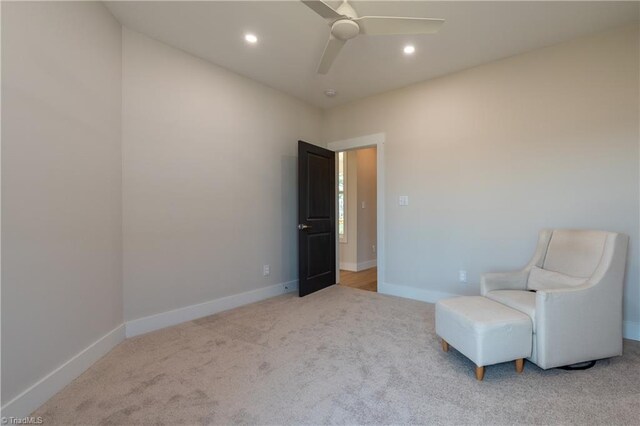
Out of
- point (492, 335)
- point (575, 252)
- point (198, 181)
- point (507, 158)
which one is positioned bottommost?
point (492, 335)

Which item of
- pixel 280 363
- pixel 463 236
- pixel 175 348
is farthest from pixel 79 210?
pixel 463 236

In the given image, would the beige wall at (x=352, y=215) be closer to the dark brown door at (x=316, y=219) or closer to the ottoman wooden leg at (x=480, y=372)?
the dark brown door at (x=316, y=219)

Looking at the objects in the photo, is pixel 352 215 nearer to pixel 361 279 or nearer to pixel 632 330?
pixel 361 279

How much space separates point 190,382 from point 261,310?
1376mm

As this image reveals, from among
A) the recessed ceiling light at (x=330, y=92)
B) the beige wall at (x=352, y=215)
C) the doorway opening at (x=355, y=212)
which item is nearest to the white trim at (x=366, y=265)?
the doorway opening at (x=355, y=212)

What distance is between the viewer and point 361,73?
3320 millimetres

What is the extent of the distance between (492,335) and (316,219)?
2.52 m

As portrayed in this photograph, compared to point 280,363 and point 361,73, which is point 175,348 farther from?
point 361,73

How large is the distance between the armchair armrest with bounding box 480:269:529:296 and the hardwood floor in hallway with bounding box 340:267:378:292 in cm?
181

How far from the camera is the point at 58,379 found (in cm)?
173

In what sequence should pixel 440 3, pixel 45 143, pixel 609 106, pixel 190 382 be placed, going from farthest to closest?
pixel 609 106, pixel 440 3, pixel 190 382, pixel 45 143

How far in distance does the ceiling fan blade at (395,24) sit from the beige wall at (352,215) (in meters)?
3.50

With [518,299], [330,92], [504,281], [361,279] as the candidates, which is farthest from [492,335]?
[330,92]

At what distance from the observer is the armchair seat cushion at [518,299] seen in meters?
1.93
